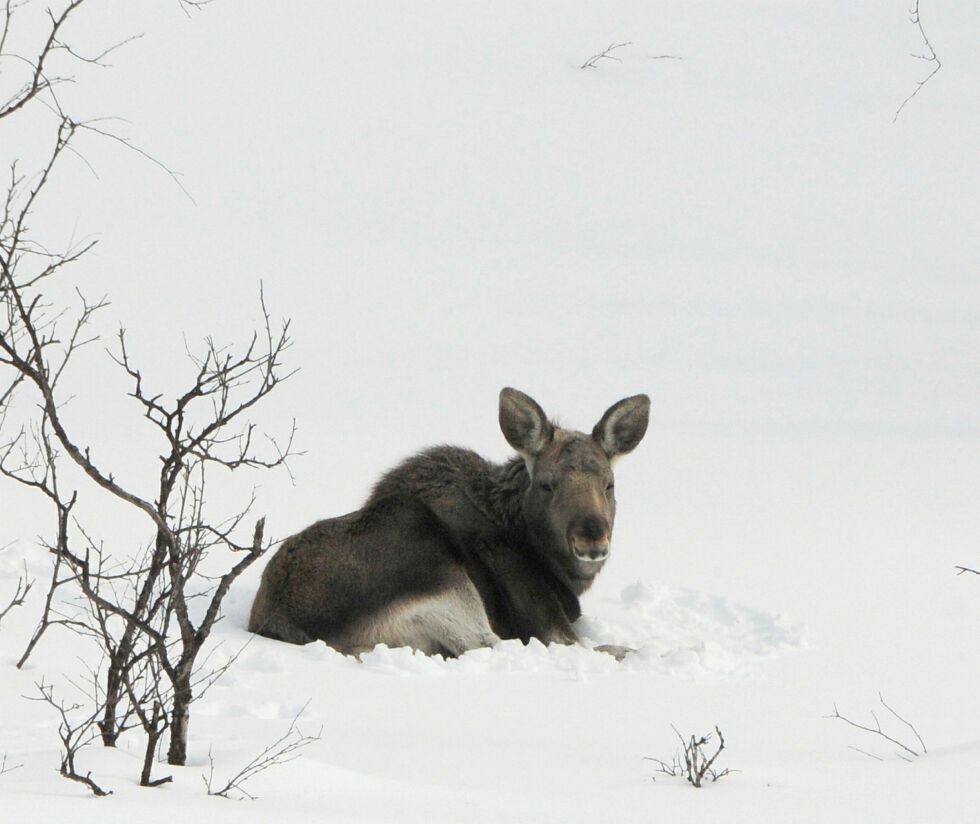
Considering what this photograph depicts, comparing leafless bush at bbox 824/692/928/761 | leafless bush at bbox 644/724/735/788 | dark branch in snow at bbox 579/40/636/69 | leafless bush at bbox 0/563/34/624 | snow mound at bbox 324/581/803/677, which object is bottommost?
snow mound at bbox 324/581/803/677

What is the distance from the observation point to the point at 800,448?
52.2 feet

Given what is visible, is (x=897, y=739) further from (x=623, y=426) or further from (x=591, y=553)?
(x=623, y=426)

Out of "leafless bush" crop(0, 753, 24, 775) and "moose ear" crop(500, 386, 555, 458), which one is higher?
"moose ear" crop(500, 386, 555, 458)

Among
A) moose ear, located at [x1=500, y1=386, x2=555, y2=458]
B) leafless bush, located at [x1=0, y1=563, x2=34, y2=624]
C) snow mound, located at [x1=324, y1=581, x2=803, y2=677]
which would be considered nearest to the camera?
leafless bush, located at [x1=0, y1=563, x2=34, y2=624]

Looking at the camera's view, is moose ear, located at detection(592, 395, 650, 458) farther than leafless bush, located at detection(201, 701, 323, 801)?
Yes

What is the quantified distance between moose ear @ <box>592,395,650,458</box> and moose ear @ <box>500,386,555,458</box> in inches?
13.0

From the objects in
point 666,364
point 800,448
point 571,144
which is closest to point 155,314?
point 666,364

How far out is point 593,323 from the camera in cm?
1917

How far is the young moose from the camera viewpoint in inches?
346

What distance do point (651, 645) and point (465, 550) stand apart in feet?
4.20

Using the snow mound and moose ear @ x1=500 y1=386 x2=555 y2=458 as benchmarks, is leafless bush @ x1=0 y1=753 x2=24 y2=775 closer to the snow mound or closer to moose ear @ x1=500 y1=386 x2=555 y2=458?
the snow mound

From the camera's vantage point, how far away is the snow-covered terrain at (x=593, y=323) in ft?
20.7

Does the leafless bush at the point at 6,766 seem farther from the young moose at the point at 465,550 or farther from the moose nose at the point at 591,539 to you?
the moose nose at the point at 591,539

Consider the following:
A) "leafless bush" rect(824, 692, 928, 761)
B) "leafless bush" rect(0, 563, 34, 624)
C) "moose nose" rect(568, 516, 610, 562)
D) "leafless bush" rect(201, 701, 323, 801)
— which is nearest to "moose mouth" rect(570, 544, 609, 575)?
"moose nose" rect(568, 516, 610, 562)
